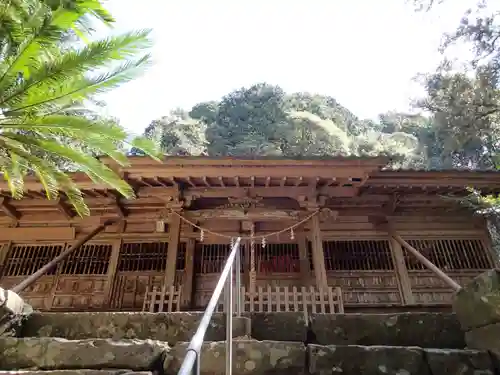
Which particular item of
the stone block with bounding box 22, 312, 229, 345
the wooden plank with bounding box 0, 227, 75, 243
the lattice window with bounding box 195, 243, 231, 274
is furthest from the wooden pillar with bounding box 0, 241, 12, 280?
the stone block with bounding box 22, 312, 229, 345

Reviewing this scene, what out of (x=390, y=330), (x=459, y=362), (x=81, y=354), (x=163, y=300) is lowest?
(x=459, y=362)

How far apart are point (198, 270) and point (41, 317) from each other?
4.94 m

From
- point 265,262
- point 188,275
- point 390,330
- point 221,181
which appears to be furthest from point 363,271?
point 390,330

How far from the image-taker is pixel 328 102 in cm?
4172

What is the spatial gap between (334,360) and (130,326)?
2.17 metres

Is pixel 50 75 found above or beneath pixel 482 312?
above

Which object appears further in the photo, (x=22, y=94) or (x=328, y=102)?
(x=328, y=102)

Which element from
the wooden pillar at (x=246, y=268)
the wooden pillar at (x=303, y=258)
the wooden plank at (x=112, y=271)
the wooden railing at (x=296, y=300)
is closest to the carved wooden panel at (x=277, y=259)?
the wooden pillar at (x=303, y=258)

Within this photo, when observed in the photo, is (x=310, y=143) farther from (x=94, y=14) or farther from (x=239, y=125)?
(x=94, y=14)

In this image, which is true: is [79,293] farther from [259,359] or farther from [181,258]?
[259,359]

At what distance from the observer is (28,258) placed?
30.3 feet

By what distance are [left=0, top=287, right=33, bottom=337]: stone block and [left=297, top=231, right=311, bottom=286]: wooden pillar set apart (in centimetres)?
604

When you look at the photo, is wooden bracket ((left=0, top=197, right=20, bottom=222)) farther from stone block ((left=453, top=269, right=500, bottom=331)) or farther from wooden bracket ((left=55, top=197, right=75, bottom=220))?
stone block ((left=453, top=269, right=500, bottom=331))

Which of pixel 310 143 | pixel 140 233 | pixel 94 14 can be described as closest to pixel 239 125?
pixel 310 143
